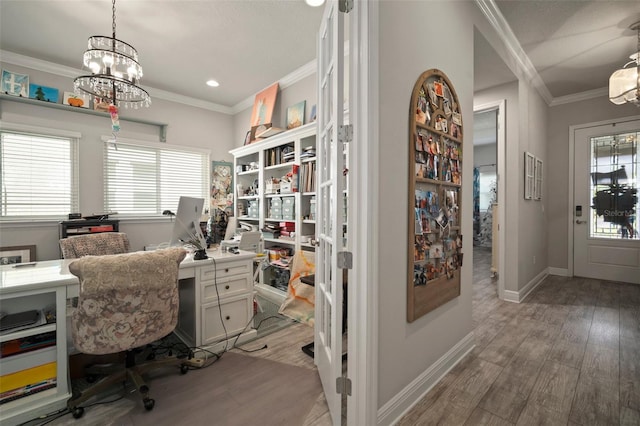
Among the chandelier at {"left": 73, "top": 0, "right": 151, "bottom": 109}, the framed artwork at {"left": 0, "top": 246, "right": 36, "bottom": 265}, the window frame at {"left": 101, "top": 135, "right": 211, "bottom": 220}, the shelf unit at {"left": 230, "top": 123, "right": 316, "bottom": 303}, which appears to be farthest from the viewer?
the window frame at {"left": 101, "top": 135, "right": 211, "bottom": 220}

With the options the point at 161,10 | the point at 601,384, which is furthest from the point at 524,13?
the point at 161,10

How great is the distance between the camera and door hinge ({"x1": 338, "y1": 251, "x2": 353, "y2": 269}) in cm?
134

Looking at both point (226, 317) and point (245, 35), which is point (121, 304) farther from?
point (245, 35)

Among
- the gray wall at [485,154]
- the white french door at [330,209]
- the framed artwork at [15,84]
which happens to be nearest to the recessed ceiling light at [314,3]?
the white french door at [330,209]

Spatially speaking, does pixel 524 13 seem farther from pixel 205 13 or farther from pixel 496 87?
pixel 205 13

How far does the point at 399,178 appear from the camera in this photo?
1.46m

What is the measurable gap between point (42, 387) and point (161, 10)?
2.85 m

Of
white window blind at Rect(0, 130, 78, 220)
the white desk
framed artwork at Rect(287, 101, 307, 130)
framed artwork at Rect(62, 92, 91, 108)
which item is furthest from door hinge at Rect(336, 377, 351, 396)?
framed artwork at Rect(62, 92, 91, 108)

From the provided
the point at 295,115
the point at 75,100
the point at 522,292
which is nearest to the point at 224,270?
the point at 295,115

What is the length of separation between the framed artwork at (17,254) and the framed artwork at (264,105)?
9.73 feet

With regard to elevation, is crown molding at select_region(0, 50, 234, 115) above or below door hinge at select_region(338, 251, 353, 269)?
above

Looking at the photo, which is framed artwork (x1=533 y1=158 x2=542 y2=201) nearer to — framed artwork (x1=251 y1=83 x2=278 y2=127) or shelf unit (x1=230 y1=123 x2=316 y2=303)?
shelf unit (x1=230 y1=123 x2=316 y2=303)

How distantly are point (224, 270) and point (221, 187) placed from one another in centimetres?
264

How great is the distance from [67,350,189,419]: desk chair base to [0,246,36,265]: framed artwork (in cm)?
215
